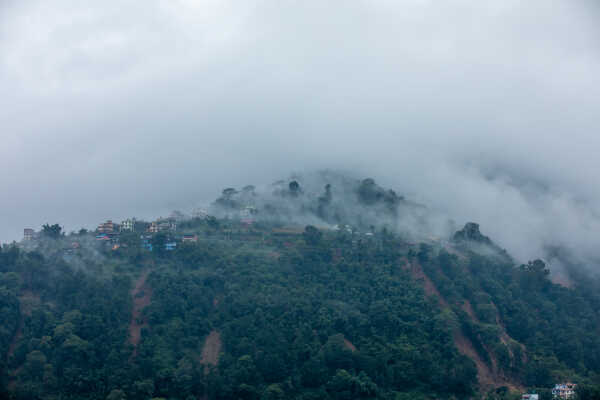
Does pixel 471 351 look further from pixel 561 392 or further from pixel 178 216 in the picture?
pixel 178 216

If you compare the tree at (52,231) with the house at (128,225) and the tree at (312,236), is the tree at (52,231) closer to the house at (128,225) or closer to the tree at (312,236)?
the house at (128,225)

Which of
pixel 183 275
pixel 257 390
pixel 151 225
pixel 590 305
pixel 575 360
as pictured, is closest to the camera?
pixel 257 390

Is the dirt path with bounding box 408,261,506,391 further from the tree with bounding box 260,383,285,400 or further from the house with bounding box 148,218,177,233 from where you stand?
the house with bounding box 148,218,177,233

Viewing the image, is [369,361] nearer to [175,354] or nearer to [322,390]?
[322,390]

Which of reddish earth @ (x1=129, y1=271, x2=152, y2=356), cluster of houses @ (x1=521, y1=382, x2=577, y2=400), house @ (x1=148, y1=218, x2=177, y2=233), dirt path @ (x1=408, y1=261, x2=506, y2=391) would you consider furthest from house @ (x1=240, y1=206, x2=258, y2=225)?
cluster of houses @ (x1=521, y1=382, x2=577, y2=400)

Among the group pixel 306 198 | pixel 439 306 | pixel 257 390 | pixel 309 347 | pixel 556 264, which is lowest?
pixel 257 390

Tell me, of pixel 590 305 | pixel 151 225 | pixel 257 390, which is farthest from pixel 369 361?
pixel 151 225

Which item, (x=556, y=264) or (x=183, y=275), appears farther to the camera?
(x=556, y=264)
